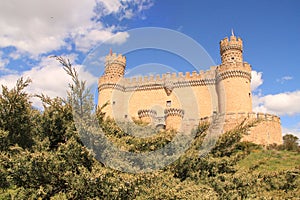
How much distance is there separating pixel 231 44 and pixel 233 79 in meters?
3.42

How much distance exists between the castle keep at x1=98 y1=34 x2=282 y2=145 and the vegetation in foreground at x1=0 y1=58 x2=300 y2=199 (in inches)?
596

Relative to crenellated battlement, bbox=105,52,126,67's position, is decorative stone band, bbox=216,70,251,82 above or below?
below

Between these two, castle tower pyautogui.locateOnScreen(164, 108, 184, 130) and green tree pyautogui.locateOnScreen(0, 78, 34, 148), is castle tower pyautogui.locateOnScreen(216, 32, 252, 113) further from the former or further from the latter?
green tree pyautogui.locateOnScreen(0, 78, 34, 148)

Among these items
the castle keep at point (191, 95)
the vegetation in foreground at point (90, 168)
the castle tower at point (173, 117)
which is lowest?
the vegetation in foreground at point (90, 168)

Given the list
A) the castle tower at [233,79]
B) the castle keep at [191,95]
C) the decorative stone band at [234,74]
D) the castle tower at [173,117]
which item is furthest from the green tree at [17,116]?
the decorative stone band at [234,74]

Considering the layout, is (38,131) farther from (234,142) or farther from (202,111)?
(202,111)

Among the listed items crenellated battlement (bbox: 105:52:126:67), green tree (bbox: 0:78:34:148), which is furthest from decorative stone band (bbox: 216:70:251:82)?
green tree (bbox: 0:78:34:148)

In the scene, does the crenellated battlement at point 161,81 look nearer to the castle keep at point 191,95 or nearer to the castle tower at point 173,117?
the castle keep at point 191,95

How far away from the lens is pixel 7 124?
6.57 metres

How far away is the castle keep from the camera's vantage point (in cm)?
2328

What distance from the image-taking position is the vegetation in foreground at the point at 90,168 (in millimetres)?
4797

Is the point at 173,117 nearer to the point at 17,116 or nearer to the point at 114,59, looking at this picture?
the point at 114,59

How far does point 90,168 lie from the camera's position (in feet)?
18.6

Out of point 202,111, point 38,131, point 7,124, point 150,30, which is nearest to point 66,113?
point 38,131
